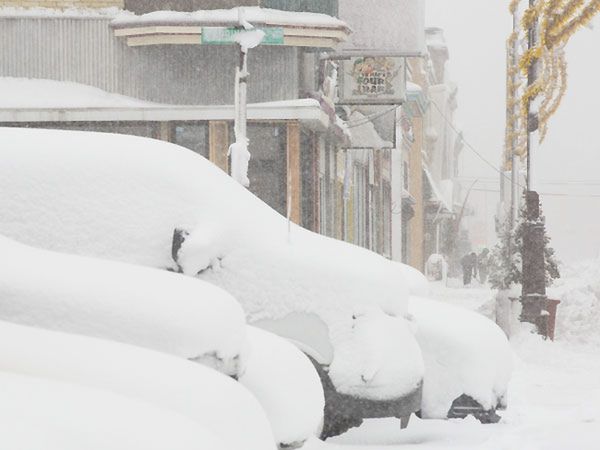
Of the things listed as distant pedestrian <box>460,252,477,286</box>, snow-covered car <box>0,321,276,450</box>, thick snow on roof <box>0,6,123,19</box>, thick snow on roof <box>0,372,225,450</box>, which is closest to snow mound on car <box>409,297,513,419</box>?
snow-covered car <box>0,321,276,450</box>

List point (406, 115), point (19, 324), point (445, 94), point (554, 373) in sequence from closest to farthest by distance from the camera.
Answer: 1. point (19, 324)
2. point (554, 373)
3. point (406, 115)
4. point (445, 94)

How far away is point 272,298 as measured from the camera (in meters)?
8.70

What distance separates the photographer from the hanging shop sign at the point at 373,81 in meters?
27.4

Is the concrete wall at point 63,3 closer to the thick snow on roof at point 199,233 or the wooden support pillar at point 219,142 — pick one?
the wooden support pillar at point 219,142

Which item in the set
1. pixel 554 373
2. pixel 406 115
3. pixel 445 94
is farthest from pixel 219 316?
pixel 445 94

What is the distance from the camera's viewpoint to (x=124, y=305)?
251 inches

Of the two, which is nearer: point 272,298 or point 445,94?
point 272,298

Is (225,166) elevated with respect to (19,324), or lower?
lower

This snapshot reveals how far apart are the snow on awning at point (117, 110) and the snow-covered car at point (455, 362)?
15.4 metres

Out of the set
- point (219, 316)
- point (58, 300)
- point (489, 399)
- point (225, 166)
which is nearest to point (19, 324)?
point (58, 300)

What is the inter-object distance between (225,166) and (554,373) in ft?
35.9

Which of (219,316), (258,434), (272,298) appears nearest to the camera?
(258,434)

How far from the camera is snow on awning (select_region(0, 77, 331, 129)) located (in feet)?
84.8

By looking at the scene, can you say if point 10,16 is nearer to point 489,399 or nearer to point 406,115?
point 489,399
